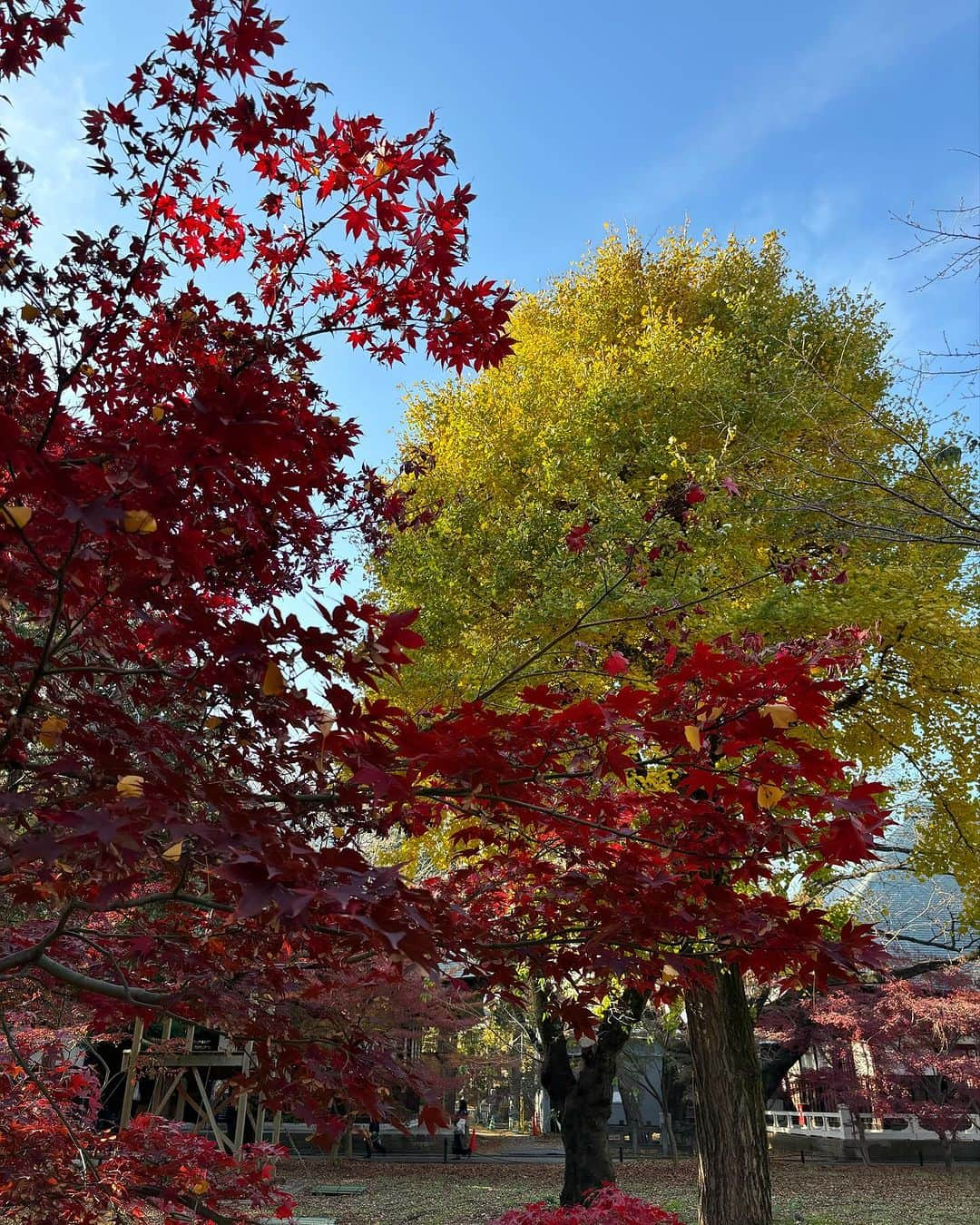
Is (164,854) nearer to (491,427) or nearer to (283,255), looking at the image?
(283,255)

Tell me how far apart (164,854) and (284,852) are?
536 mm

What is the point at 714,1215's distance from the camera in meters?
7.51

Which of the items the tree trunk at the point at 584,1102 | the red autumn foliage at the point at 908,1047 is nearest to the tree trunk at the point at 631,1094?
the red autumn foliage at the point at 908,1047

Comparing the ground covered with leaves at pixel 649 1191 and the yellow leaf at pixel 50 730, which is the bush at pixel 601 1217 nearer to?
the yellow leaf at pixel 50 730

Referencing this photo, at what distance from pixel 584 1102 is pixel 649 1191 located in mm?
4272

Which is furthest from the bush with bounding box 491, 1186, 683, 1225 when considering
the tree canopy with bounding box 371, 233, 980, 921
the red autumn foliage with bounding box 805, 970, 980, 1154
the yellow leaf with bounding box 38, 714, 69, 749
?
the red autumn foliage with bounding box 805, 970, 980, 1154

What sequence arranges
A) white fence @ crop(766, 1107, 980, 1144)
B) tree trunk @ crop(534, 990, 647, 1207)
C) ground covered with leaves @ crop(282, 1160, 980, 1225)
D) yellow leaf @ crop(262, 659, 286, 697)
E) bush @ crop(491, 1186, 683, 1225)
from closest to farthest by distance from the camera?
yellow leaf @ crop(262, 659, 286, 697) → bush @ crop(491, 1186, 683, 1225) → tree trunk @ crop(534, 990, 647, 1207) → ground covered with leaves @ crop(282, 1160, 980, 1225) → white fence @ crop(766, 1107, 980, 1144)

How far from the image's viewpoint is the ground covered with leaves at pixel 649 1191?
12.6 m

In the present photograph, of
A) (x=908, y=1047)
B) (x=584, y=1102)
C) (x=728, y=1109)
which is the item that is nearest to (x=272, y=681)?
(x=728, y=1109)

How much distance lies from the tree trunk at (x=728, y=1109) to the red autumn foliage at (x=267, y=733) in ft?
17.6

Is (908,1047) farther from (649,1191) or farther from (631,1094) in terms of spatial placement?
(631,1094)

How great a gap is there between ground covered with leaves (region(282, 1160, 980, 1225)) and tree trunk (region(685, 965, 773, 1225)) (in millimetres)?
4903

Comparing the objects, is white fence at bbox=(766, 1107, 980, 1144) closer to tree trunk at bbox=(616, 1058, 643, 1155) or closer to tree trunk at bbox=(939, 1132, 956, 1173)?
tree trunk at bbox=(939, 1132, 956, 1173)

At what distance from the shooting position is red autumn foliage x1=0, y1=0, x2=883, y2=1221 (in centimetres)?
181
